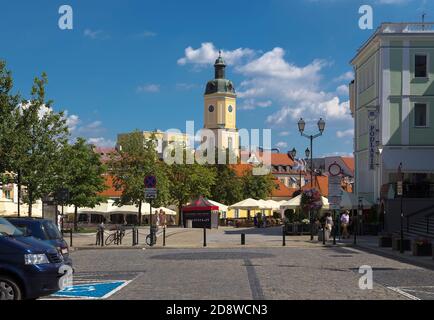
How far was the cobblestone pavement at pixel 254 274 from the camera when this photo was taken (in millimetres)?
14969

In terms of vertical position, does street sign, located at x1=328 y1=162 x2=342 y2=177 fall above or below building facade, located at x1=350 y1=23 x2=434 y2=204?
below

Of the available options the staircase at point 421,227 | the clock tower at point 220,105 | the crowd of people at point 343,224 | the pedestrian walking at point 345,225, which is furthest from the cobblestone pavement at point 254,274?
the clock tower at point 220,105

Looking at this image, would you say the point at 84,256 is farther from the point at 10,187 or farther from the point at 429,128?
the point at 10,187

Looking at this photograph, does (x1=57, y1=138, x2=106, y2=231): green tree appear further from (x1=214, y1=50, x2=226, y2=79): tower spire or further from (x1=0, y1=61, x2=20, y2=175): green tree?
(x1=214, y1=50, x2=226, y2=79): tower spire

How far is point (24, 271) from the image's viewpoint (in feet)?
40.6

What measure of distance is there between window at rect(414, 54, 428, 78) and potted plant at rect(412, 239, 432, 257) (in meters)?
24.5

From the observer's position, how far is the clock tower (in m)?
158

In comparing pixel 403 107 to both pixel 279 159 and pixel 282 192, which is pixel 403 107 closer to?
pixel 282 192

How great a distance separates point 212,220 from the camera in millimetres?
64625

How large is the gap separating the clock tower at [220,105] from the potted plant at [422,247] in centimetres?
12799

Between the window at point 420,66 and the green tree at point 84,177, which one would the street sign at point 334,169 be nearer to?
the window at point 420,66

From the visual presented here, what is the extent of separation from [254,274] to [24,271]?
330 inches

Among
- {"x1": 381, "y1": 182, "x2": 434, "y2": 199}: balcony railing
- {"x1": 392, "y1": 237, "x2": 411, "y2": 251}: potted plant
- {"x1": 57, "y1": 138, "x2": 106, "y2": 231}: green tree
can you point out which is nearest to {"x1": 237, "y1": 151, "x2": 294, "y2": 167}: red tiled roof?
{"x1": 57, "y1": 138, "x2": 106, "y2": 231}: green tree

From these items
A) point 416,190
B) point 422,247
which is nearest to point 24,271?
point 422,247
